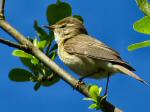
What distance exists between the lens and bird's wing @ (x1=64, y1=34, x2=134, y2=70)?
454 cm

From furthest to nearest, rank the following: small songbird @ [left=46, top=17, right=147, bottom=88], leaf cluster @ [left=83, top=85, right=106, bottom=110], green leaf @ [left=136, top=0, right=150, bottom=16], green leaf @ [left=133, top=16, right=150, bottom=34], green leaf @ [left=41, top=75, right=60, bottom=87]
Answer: small songbird @ [left=46, top=17, right=147, bottom=88] → green leaf @ [left=41, top=75, right=60, bottom=87] → leaf cluster @ [left=83, top=85, right=106, bottom=110] → green leaf @ [left=136, top=0, right=150, bottom=16] → green leaf @ [left=133, top=16, right=150, bottom=34]

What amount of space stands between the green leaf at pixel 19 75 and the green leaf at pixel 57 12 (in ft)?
1.49

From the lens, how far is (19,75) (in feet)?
9.28

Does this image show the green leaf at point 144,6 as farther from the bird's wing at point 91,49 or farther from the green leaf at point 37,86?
A: the bird's wing at point 91,49

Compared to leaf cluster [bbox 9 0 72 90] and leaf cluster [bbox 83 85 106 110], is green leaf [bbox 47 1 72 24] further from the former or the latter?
leaf cluster [bbox 83 85 106 110]

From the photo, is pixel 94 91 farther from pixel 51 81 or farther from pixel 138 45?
pixel 138 45

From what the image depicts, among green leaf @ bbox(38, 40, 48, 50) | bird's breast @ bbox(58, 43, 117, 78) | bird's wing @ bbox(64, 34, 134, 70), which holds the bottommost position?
bird's breast @ bbox(58, 43, 117, 78)

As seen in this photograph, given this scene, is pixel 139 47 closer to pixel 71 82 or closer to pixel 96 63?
pixel 71 82

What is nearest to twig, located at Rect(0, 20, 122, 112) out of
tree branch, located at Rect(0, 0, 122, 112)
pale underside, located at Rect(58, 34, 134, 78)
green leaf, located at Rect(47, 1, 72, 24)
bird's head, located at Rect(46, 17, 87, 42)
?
tree branch, located at Rect(0, 0, 122, 112)

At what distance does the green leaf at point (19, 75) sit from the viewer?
282 cm

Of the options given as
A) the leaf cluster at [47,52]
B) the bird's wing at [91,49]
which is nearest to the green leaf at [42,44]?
the leaf cluster at [47,52]

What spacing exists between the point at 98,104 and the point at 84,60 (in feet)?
8.90

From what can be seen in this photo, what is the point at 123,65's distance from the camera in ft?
13.9

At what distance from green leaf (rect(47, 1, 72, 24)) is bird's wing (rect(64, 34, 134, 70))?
1494 millimetres
